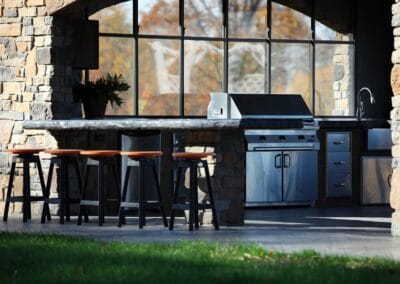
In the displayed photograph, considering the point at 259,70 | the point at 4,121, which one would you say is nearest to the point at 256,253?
the point at 4,121

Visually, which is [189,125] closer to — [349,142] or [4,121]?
[4,121]

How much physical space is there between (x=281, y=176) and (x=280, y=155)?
0.32 meters

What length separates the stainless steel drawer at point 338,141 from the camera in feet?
61.9

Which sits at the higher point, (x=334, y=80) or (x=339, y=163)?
(x=334, y=80)

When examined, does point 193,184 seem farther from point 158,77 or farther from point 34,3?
point 158,77

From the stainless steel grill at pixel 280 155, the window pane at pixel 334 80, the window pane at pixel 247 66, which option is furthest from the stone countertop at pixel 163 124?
the window pane at pixel 334 80

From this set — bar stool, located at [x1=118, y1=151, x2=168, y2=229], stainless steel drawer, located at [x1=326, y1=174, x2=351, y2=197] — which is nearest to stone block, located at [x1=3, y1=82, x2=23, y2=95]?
bar stool, located at [x1=118, y1=151, x2=168, y2=229]

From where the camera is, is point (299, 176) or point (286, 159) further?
point (299, 176)

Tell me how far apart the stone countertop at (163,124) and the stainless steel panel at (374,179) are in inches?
180

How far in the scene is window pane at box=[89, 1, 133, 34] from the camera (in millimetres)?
17953

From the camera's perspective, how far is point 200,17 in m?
18.9

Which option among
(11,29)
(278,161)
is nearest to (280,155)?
(278,161)

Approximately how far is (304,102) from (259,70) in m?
1.34

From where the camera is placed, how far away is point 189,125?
1401cm
